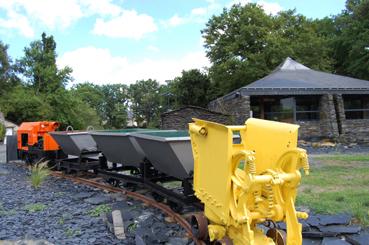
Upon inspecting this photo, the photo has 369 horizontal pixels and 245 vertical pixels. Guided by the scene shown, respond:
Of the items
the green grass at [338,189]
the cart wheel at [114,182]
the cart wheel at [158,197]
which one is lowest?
the green grass at [338,189]

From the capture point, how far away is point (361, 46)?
134ft

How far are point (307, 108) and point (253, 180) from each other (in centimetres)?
2266

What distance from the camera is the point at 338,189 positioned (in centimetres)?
859

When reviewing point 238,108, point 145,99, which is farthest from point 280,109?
point 145,99

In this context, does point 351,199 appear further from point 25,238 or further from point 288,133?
point 25,238

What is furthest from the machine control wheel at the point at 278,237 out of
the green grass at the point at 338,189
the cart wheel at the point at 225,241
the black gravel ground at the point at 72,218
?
the green grass at the point at 338,189

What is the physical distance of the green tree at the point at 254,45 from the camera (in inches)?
1583

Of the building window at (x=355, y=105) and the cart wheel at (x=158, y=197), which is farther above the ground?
the building window at (x=355, y=105)

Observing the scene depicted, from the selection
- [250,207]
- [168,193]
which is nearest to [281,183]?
[250,207]

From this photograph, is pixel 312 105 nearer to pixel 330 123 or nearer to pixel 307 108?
pixel 307 108

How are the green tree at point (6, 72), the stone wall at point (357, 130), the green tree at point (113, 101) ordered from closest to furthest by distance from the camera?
1. the stone wall at point (357, 130)
2. the green tree at point (6, 72)
3. the green tree at point (113, 101)

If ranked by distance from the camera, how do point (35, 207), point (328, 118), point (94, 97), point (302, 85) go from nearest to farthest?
point (35, 207) < point (302, 85) < point (328, 118) < point (94, 97)

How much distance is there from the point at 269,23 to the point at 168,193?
38.5 m

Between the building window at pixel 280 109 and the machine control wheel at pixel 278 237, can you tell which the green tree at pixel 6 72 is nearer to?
the building window at pixel 280 109
